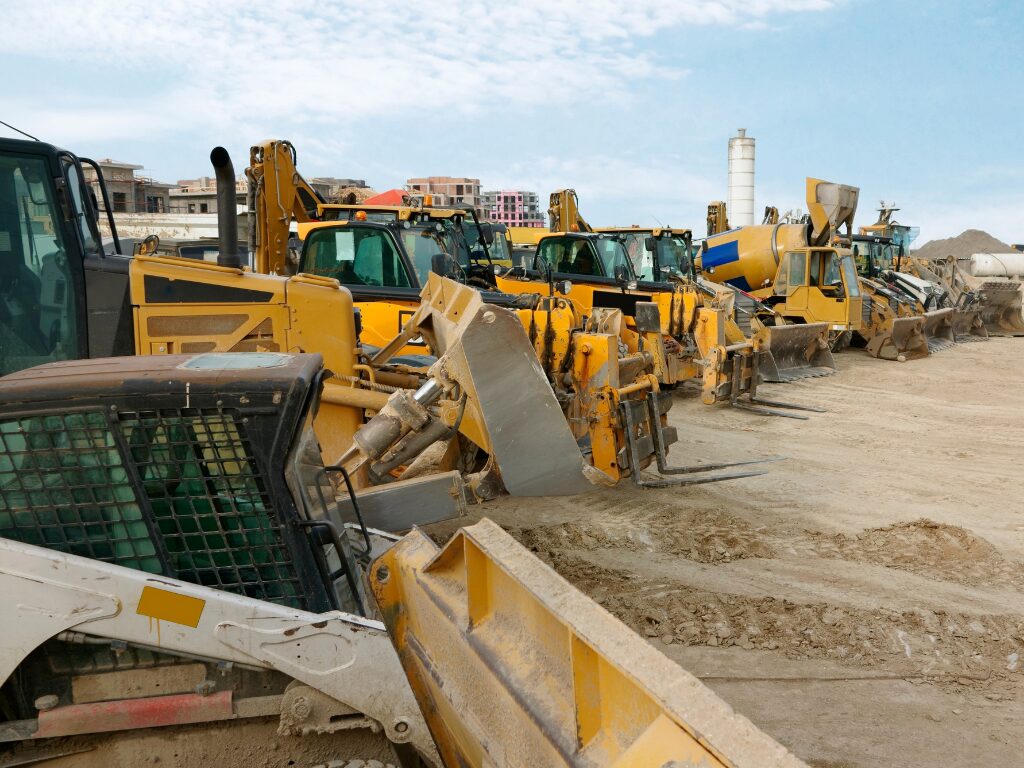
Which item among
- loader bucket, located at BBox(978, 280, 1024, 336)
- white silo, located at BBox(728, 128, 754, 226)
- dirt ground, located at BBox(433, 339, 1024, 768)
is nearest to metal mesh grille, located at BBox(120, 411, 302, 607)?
dirt ground, located at BBox(433, 339, 1024, 768)

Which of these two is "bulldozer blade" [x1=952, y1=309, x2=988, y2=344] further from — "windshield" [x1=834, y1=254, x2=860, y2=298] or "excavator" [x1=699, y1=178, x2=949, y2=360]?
"windshield" [x1=834, y1=254, x2=860, y2=298]

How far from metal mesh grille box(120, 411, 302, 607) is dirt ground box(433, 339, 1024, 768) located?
→ 248 cm

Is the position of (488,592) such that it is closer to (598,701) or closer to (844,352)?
(598,701)

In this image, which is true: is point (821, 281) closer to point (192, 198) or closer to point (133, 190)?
point (133, 190)

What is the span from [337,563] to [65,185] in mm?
3020

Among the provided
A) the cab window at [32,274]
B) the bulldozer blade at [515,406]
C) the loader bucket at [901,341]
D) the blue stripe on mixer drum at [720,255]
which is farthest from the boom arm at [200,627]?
the blue stripe on mixer drum at [720,255]

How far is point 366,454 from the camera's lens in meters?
5.00

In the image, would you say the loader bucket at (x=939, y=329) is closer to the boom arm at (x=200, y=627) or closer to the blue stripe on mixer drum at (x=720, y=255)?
the blue stripe on mixer drum at (x=720, y=255)

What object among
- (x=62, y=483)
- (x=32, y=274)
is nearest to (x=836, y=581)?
(x=62, y=483)

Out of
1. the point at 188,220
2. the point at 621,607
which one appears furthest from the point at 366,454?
the point at 188,220

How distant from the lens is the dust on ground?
48.5 m

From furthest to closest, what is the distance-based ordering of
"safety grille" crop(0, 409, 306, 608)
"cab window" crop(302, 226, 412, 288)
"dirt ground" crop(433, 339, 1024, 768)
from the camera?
"cab window" crop(302, 226, 412, 288) < "dirt ground" crop(433, 339, 1024, 768) < "safety grille" crop(0, 409, 306, 608)

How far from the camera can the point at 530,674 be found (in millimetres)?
2418

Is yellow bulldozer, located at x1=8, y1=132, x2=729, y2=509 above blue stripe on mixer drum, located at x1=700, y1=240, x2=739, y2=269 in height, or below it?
below
